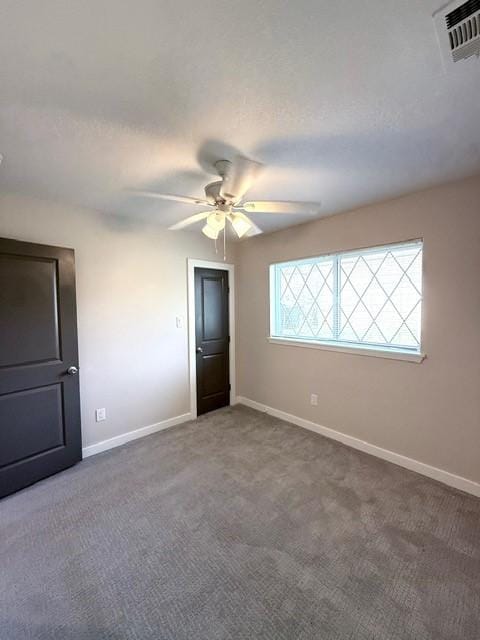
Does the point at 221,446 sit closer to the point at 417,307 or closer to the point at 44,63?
the point at 417,307

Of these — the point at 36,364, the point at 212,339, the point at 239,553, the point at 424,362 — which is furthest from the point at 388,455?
the point at 36,364

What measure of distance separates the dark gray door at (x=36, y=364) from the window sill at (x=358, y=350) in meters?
2.22

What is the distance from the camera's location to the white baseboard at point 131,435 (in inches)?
106

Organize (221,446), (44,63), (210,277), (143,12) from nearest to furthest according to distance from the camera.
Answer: (143,12)
(44,63)
(221,446)
(210,277)

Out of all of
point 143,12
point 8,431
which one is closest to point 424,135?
point 143,12

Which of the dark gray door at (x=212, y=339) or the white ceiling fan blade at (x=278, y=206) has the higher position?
the white ceiling fan blade at (x=278, y=206)

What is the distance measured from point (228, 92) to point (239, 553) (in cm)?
235

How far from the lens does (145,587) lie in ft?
4.63

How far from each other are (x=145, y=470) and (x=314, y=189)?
273cm

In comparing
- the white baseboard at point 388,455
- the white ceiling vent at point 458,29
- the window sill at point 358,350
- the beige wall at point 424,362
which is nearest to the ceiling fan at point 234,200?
the white ceiling vent at point 458,29

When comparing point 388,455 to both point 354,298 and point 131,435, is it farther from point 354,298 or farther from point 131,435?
point 131,435

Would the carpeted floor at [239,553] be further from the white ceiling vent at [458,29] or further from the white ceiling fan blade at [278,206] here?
the white ceiling vent at [458,29]

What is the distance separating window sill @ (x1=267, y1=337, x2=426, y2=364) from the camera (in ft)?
7.83

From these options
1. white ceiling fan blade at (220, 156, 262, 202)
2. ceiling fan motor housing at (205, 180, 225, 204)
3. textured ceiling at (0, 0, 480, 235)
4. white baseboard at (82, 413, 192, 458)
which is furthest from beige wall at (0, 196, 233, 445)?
white ceiling fan blade at (220, 156, 262, 202)
